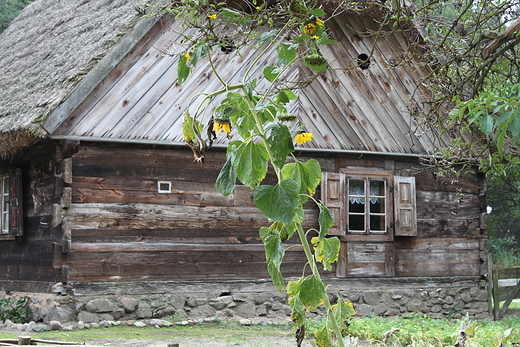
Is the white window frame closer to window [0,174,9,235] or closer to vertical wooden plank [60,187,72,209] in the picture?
window [0,174,9,235]

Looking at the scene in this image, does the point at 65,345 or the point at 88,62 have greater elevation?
the point at 88,62

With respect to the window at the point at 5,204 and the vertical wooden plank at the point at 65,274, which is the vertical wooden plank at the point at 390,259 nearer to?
the vertical wooden plank at the point at 65,274

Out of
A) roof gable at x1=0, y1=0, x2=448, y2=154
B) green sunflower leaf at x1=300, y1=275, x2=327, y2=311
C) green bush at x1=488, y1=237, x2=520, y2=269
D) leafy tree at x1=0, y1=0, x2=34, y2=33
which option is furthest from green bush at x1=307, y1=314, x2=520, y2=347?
leafy tree at x1=0, y1=0, x2=34, y2=33

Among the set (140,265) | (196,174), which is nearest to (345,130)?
(196,174)

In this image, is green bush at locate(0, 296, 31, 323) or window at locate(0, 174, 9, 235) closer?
green bush at locate(0, 296, 31, 323)

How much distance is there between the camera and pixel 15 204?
955 cm

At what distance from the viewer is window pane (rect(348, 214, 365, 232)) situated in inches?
414

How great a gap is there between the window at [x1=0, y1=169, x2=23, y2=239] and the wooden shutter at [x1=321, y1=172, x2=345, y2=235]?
4517 millimetres

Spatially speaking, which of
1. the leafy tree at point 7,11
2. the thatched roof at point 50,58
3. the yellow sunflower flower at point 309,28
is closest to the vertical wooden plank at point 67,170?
the thatched roof at point 50,58

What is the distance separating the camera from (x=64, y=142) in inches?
331

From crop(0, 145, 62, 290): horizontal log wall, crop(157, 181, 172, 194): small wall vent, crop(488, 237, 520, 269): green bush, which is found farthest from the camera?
crop(488, 237, 520, 269): green bush

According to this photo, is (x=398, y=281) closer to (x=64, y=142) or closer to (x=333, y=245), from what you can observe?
(x=64, y=142)

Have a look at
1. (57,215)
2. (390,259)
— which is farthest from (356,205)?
(57,215)

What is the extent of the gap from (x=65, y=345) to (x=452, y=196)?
9.16 metres
